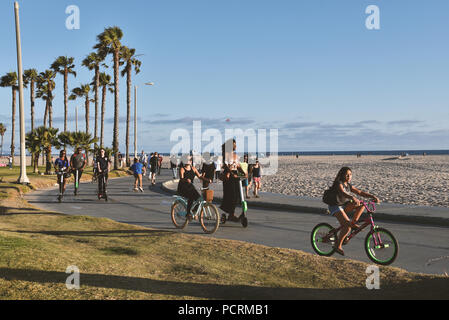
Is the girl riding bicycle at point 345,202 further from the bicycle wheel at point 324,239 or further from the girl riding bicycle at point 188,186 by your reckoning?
the girl riding bicycle at point 188,186

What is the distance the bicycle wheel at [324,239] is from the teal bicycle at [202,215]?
280 cm

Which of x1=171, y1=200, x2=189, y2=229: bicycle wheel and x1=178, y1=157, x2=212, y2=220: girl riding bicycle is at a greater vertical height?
x1=178, y1=157, x2=212, y2=220: girl riding bicycle

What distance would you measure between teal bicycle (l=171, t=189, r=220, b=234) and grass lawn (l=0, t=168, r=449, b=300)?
3.55 feet

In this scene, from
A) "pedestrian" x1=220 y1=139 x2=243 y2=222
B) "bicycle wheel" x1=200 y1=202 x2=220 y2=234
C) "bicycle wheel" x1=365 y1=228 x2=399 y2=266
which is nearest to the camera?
"bicycle wheel" x1=365 y1=228 x2=399 y2=266


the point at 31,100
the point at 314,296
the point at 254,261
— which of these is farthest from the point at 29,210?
the point at 31,100

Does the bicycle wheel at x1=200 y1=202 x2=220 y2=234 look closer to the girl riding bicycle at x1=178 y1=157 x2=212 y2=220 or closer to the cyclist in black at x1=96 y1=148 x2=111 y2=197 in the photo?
the girl riding bicycle at x1=178 y1=157 x2=212 y2=220

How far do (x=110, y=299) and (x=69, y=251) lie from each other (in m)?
2.91

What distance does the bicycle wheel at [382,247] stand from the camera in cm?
747

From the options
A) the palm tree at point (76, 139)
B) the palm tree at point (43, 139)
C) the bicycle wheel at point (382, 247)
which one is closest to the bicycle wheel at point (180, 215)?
the bicycle wheel at point (382, 247)

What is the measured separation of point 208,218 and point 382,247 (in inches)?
171

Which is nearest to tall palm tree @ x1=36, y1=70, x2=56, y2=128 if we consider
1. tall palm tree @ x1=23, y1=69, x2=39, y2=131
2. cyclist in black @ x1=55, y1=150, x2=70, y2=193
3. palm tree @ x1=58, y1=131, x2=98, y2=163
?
tall palm tree @ x1=23, y1=69, x2=39, y2=131

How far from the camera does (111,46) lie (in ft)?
156

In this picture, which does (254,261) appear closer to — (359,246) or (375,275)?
(375,275)

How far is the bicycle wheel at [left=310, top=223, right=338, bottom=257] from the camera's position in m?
8.16
